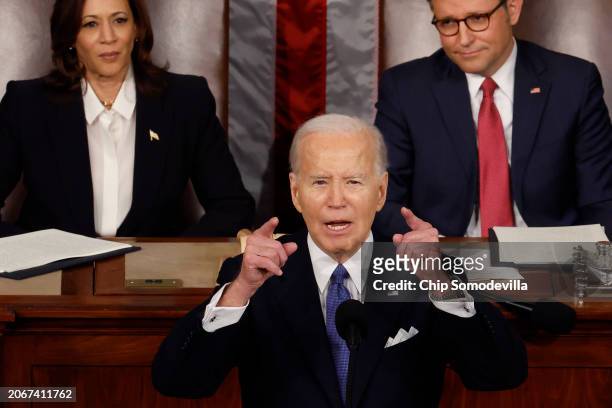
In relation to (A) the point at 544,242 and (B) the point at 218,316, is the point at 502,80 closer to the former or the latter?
(A) the point at 544,242

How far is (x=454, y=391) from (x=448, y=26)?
1246mm

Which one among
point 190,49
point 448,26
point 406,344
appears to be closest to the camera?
point 406,344

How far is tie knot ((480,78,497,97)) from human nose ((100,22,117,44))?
1072mm

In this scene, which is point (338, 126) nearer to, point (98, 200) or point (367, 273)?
point (367, 273)

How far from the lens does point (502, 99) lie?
310 cm

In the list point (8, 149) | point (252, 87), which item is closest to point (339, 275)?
point (8, 149)

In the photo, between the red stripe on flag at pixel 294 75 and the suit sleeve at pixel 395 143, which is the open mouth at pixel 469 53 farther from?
the red stripe on flag at pixel 294 75

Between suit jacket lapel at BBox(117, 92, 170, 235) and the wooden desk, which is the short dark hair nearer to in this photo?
suit jacket lapel at BBox(117, 92, 170, 235)

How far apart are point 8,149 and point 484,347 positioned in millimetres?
1807

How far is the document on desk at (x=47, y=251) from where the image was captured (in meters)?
2.33

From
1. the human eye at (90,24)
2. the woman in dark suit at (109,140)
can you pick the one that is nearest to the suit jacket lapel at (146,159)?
the woman in dark suit at (109,140)

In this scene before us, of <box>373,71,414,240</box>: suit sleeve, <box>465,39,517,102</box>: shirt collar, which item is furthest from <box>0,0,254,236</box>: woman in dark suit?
<box>465,39,517,102</box>: shirt collar

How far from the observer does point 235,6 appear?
355 cm

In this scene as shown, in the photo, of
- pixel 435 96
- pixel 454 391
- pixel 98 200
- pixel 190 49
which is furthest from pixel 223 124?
pixel 454 391
